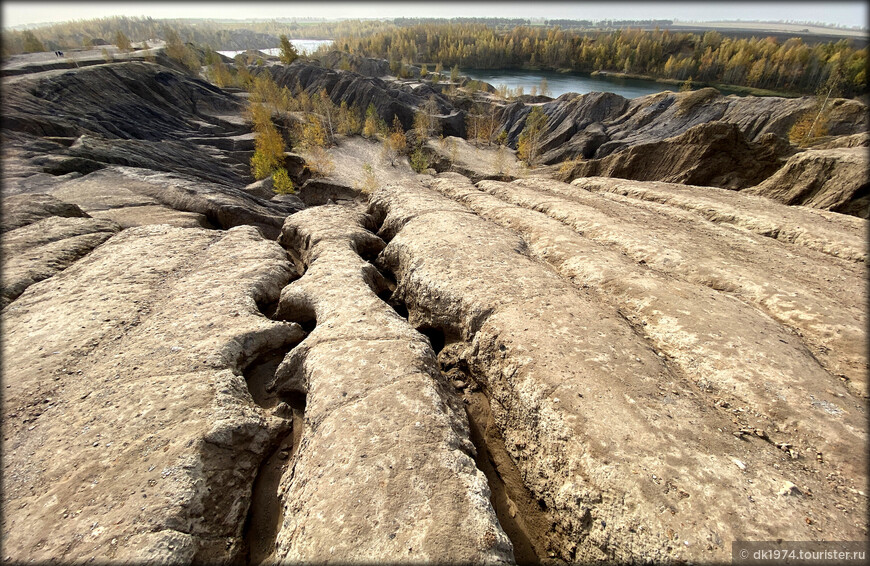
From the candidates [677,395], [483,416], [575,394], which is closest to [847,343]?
[677,395]

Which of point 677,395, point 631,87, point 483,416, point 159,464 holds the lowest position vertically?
point 483,416

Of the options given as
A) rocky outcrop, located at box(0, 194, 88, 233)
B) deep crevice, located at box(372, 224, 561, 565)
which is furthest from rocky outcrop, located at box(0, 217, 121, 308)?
deep crevice, located at box(372, 224, 561, 565)

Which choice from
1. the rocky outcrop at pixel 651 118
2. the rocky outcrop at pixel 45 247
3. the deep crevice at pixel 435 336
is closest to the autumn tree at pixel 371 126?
the rocky outcrop at pixel 651 118

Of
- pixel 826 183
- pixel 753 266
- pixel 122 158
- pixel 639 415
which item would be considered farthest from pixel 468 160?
pixel 639 415

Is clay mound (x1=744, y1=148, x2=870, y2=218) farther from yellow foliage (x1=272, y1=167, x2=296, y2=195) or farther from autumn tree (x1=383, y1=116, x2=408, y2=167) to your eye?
autumn tree (x1=383, y1=116, x2=408, y2=167)

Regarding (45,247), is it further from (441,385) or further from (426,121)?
(426,121)

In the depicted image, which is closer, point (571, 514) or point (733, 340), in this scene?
point (571, 514)

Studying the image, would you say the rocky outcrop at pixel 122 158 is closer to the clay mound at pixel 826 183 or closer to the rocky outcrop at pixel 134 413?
the rocky outcrop at pixel 134 413

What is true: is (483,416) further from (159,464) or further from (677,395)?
(159,464)
